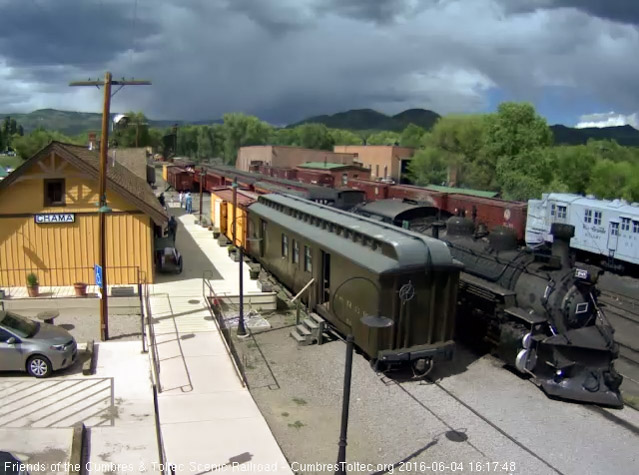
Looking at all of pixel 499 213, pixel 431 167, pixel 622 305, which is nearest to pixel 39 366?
pixel 622 305

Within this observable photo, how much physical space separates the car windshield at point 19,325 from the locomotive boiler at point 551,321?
11148 mm

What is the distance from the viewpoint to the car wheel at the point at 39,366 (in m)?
12.0

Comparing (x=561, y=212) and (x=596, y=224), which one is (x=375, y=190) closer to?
(x=561, y=212)

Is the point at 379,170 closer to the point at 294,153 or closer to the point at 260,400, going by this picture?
the point at 294,153

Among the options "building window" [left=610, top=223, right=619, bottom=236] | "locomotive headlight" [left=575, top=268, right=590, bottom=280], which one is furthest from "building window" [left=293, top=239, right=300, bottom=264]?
"building window" [left=610, top=223, right=619, bottom=236]

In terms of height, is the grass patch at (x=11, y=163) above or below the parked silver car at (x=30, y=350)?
above

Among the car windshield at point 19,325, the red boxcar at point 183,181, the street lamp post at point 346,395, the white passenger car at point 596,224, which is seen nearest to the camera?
the street lamp post at point 346,395

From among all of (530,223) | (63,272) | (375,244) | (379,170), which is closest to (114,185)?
(63,272)

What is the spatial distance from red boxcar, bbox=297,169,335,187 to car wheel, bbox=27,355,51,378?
3935 centimetres

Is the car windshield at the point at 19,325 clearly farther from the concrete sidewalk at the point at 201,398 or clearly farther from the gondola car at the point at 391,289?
the gondola car at the point at 391,289

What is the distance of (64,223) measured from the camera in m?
18.4

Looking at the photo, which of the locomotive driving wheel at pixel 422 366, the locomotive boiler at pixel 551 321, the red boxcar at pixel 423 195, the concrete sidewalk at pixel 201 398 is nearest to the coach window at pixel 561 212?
the red boxcar at pixel 423 195

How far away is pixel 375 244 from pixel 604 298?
13.7m

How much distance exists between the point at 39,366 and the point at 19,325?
3.83 ft
